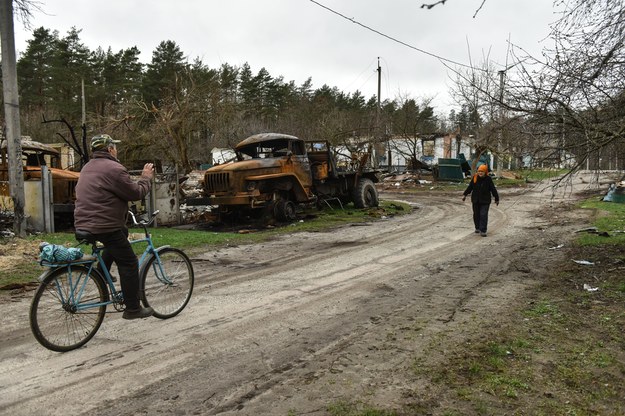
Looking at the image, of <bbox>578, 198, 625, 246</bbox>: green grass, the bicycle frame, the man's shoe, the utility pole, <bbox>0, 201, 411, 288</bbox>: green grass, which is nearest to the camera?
the bicycle frame

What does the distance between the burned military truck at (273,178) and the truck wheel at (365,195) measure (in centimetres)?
12

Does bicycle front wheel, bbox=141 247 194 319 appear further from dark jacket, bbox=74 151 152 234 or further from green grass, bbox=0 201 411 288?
green grass, bbox=0 201 411 288

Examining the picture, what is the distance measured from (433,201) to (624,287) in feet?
51.6

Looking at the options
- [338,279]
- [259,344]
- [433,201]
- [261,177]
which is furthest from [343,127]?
[259,344]

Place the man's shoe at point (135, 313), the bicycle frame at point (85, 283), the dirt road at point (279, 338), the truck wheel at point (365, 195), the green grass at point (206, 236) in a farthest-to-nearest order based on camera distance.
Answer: the truck wheel at point (365, 195), the green grass at point (206, 236), the man's shoe at point (135, 313), the bicycle frame at point (85, 283), the dirt road at point (279, 338)

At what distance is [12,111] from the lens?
1041 centimetres

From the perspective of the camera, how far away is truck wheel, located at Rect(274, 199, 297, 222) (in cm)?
1391

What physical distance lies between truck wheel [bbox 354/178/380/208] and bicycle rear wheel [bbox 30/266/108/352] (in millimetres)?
13575

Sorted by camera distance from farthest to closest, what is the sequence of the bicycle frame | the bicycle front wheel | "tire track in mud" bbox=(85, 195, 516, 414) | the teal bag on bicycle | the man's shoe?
1. the bicycle front wheel
2. the man's shoe
3. the bicycle frame
4. the teal bag on bicycle
5. "tire track in mud" bbox=(85, 195, 516, 414)

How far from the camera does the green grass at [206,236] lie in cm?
744

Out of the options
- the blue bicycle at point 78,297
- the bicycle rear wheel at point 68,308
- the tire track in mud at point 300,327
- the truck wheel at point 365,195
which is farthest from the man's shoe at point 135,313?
the truck wheel at point 365,195

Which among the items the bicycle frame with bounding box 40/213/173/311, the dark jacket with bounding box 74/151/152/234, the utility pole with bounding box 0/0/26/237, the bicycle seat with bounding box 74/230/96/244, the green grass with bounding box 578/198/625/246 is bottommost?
Answer: the green grass with bounding box 578/198/625/246

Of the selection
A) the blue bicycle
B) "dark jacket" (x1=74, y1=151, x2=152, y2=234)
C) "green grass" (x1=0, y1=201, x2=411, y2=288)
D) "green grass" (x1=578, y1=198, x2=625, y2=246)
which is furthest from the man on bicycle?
"green grass" (x1=578, y1=198, x2=625, y2=246)

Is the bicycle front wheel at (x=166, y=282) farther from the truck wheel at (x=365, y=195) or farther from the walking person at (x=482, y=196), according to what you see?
the truck wheel at (x=365, y=195)
